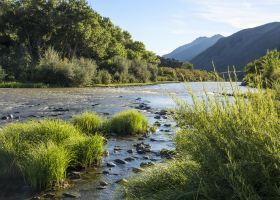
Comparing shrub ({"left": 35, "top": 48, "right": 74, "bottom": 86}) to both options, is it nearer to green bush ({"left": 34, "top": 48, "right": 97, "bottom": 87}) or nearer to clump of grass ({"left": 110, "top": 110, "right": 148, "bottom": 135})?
green bush ({"left": 34, "top": 48, "right": 97, "bottom": 87})

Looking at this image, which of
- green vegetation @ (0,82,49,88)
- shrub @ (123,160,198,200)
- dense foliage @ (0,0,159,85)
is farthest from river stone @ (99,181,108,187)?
dense foliage @ (0,0,159,85)

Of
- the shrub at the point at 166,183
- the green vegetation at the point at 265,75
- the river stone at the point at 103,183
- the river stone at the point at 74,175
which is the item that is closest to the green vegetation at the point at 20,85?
the river stone at the point at 74,175

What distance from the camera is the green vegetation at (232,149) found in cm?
554

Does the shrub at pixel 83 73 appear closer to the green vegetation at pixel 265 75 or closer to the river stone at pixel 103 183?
the river stone at pixel 103 183

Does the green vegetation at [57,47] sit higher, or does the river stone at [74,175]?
the green vegetation at [57,47]

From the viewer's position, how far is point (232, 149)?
237 inches

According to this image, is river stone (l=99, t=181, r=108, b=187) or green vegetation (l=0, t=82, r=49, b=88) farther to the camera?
green vegetation (l=0, t=82, r=49, b=88)

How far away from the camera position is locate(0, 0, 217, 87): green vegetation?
196 ft

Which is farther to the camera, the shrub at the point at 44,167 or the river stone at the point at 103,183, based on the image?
the river stone at the point at 103,183

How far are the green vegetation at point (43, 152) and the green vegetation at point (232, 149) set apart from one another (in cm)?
307

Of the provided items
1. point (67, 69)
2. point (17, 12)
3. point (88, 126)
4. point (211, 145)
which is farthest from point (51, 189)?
point (17, 12)

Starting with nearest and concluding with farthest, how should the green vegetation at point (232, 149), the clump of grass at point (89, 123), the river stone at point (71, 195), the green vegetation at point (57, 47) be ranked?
the green vegetation at point (232, 149), the river stone at point (71, 195), the clump of grass at point (89, 123), the green vegetation at point (57, 47)

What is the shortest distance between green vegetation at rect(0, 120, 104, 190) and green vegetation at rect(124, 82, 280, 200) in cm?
307

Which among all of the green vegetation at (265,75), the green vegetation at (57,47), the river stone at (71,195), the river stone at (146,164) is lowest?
the river stone at (71,195)
